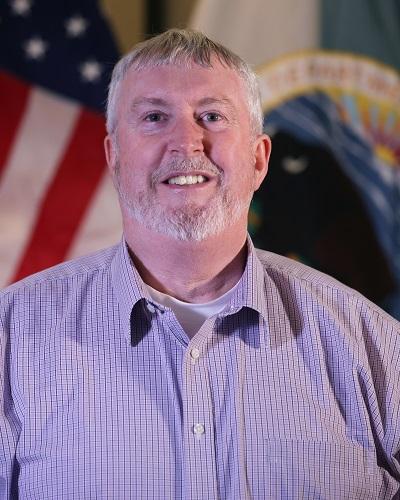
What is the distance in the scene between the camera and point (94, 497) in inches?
61.1

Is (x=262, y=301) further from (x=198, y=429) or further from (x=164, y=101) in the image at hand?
(x=164, y=101)

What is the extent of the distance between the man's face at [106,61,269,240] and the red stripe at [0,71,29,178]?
4.07 feet

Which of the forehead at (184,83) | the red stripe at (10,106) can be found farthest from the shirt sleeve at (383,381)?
the red stripe at (10,106)

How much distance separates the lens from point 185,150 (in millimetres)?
1631

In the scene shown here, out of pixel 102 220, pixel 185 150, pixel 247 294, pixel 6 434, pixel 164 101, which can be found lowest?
pixel 6 434

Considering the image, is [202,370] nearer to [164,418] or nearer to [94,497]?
[164,418]

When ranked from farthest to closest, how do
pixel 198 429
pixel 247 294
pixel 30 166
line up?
pixel 30 166
pixel 247 294
pixel 198 429

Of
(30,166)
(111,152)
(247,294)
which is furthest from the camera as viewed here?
(30,166)

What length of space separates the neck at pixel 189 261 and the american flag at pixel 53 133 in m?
1.19

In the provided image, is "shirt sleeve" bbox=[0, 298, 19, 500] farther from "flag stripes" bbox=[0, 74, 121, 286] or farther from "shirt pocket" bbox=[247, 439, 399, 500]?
"flag stripes" bbox=[0, 74, 121, 286]

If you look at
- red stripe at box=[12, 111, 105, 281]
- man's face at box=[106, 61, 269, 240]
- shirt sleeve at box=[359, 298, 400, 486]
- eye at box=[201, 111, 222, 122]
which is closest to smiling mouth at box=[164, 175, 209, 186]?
man's face at box=[106, 61, 269, 240]

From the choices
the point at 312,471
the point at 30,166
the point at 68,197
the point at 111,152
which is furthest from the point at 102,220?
the point at 312,471

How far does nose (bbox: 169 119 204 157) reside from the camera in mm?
1633

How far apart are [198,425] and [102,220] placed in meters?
1.47
